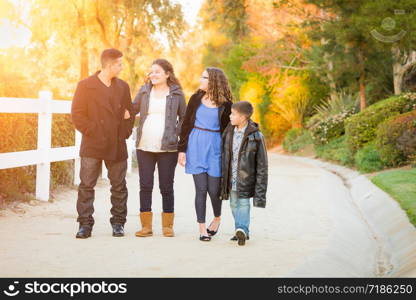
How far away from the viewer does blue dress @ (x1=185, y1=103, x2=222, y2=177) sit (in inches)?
326

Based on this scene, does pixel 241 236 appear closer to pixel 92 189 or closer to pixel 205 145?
pixel 205 145

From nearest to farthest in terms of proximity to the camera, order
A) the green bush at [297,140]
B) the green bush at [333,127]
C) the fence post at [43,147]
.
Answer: the fence post at [43,147], the green bush at [333,127], the green bush at [297,140]

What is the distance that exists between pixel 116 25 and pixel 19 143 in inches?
721

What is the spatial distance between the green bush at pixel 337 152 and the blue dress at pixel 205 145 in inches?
501

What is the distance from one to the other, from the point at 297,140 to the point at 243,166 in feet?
81.7

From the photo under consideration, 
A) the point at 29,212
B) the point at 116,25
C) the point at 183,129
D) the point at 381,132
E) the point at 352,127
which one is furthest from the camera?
the point at 116,25

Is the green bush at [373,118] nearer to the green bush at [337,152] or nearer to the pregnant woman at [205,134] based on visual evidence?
the green bush at [337,152]

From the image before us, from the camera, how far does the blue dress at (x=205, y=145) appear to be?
27.2 feet

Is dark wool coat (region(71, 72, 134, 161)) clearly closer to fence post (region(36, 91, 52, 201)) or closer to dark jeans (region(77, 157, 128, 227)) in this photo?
dark jeans (region(77, 157, 128, 227))

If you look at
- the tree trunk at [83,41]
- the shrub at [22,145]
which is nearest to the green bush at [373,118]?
the shrub at [22,145]

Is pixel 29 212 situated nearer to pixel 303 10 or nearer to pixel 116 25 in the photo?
pixel 116 25

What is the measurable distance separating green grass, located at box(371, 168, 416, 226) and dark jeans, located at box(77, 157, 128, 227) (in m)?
3.56

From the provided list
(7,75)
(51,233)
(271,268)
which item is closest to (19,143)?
(7,75)

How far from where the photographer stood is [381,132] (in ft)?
55.4
